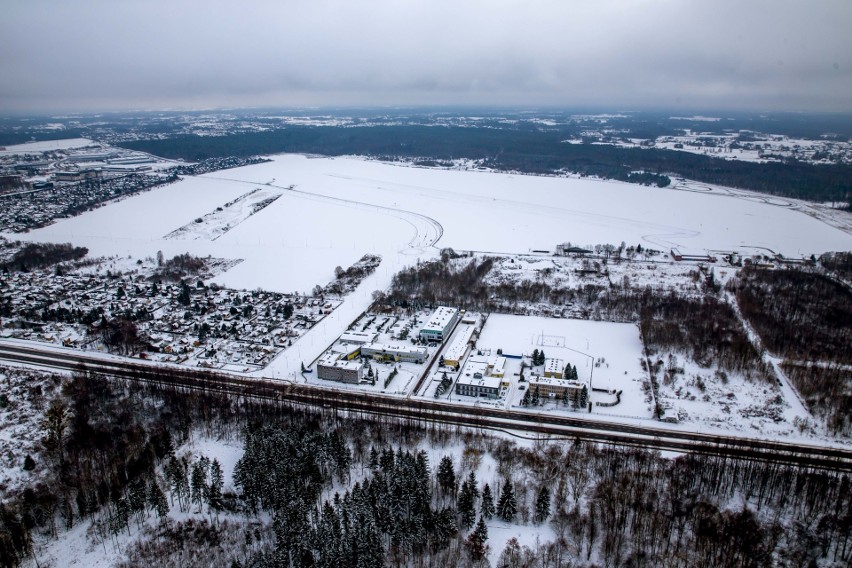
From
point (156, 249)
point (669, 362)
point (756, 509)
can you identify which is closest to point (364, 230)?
point (156, 249)

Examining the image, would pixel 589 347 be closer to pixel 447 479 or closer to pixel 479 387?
pixel 479 387

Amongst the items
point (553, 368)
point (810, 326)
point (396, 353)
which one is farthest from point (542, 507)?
point (810, 326)

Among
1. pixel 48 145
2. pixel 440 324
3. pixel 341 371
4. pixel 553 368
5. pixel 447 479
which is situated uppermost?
pixel 48 145

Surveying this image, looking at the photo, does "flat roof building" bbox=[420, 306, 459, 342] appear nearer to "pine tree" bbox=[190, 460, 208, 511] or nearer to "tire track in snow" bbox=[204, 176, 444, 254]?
"tire track in snow" bbox=[204, 176, 444, 254]

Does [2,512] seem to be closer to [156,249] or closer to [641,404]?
[641,404]

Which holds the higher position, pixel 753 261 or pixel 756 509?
pixel 753 261

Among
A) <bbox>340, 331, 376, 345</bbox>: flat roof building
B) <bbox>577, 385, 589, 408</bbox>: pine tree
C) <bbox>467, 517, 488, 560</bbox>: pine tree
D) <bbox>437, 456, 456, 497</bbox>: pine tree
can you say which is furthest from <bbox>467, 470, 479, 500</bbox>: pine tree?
<bbox>340, 331, 376, 345</bbox>: flat roof building
